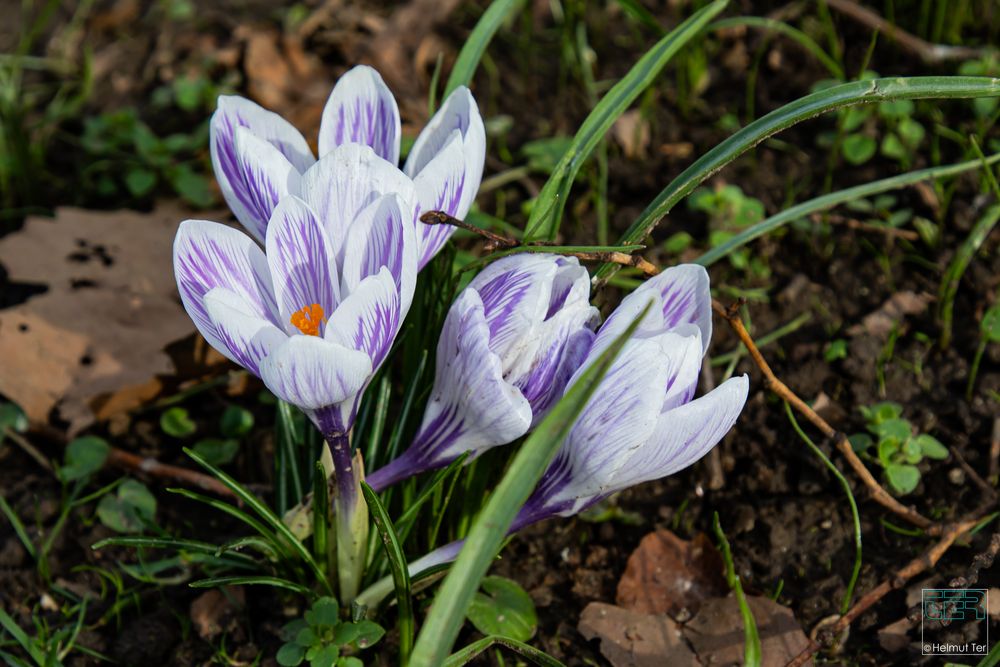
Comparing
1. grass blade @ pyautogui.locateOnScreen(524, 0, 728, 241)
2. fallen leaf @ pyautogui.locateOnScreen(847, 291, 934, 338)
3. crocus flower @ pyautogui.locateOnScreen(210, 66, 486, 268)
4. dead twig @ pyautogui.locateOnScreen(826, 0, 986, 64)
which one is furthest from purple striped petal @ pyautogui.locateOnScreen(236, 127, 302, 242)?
dead twig @ pyautogui.locateOnScreen(826, 0, 986, 64)

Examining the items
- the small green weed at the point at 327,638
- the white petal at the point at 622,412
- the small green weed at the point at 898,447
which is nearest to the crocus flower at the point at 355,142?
the white petal at the point at 622,412

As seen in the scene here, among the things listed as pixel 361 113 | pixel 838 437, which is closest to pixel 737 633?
pixel 838 437

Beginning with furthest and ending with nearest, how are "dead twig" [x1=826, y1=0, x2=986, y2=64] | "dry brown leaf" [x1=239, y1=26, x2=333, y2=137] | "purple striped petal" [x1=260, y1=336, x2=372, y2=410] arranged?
"dry brown leaf" [x1=239, y1=26, x2=333, y2=137] → "dead twig" [x1=826, y1=0, x2=986, y2=64] → "purple striped petal" [x1=260, y1=336, x2=372, y2=410]

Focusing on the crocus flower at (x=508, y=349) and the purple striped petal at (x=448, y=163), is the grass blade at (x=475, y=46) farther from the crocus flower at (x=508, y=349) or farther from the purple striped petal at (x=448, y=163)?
the crocus flower at (x=508, y=349)

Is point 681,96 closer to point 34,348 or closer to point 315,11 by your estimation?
point 315,11

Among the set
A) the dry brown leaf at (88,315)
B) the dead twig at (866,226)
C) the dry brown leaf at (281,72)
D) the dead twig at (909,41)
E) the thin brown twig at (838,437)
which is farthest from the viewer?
the dry brown leaf at (281,72)

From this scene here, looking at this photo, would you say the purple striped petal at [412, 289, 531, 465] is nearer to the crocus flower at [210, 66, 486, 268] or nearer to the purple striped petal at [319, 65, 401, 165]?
the crocus flower at [210, 66, 486, 268]
